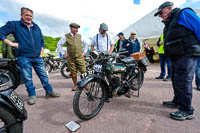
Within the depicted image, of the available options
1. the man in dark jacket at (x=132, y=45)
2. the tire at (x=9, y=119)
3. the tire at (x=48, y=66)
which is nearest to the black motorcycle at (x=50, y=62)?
the tire at (x=48, y=66)

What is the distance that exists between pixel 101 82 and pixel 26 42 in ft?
5.82

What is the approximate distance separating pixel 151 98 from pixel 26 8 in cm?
334

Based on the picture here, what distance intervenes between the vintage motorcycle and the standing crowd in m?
0.86

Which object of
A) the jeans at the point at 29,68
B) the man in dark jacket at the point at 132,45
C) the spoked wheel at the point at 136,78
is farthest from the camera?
the man in dark jacket at the point at 132,45

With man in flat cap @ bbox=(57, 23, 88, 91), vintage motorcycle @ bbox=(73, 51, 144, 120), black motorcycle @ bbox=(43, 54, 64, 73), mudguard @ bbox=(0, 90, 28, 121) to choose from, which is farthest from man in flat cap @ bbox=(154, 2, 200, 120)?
black motorcycle @ bbox=(43, 54, 64, 73)

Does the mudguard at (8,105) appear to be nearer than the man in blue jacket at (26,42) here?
Yes

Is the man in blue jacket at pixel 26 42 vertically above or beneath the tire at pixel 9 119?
above

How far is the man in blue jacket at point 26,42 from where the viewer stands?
2.22 m

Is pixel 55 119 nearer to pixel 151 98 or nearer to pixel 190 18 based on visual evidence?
pixel 151 98

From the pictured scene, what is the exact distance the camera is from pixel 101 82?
6.50 ft

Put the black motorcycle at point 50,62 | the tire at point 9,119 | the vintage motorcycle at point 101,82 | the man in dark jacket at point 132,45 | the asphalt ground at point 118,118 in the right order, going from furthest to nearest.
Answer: the black motorcycle at point 50,62
the man in dark jacket at point 132,45
the vintage motorcycle at point 101,82
the asphalt ground at point 118,118
the tire at point 9,119

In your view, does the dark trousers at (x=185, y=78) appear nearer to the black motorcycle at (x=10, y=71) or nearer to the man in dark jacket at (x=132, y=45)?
the man in dark jacket at (x=132, y=45)

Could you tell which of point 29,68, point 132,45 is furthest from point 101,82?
point 132,45

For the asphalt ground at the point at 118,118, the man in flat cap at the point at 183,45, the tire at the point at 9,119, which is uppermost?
the man in flat cap at the point at 183,45
